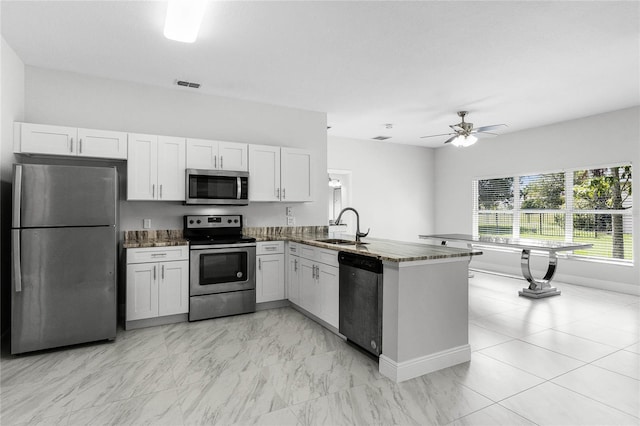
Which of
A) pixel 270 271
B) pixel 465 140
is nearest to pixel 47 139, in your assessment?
pixel 270 271

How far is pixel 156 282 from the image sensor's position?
3.70 m

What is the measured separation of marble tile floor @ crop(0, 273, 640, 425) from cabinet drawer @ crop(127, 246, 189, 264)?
732 mm

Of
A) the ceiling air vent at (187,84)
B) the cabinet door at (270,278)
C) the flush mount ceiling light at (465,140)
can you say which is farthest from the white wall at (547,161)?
the ceiling air vent at (187,84)

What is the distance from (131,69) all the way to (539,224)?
679 cm

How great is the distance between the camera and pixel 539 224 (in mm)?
6477

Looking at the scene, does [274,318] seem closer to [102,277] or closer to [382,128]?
[102,277]

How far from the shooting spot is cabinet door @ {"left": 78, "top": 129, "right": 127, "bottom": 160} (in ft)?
11.5

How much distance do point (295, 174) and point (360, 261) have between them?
2.07m

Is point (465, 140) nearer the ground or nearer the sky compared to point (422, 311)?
nearer the sky

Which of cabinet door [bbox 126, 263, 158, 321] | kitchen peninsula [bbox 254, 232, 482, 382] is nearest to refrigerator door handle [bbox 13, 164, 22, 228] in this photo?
cabinet door [bbox 126, 263, 158, 321]

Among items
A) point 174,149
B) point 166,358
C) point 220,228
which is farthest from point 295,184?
point 166,358

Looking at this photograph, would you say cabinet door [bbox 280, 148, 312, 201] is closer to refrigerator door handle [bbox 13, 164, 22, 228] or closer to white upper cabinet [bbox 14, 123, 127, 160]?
white upper cabinet [bbox 14, 123, 127, 160]

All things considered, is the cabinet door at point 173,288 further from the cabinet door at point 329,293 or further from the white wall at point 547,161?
the white wall at point 547,161

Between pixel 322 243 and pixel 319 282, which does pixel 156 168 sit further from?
pixel 319 282
